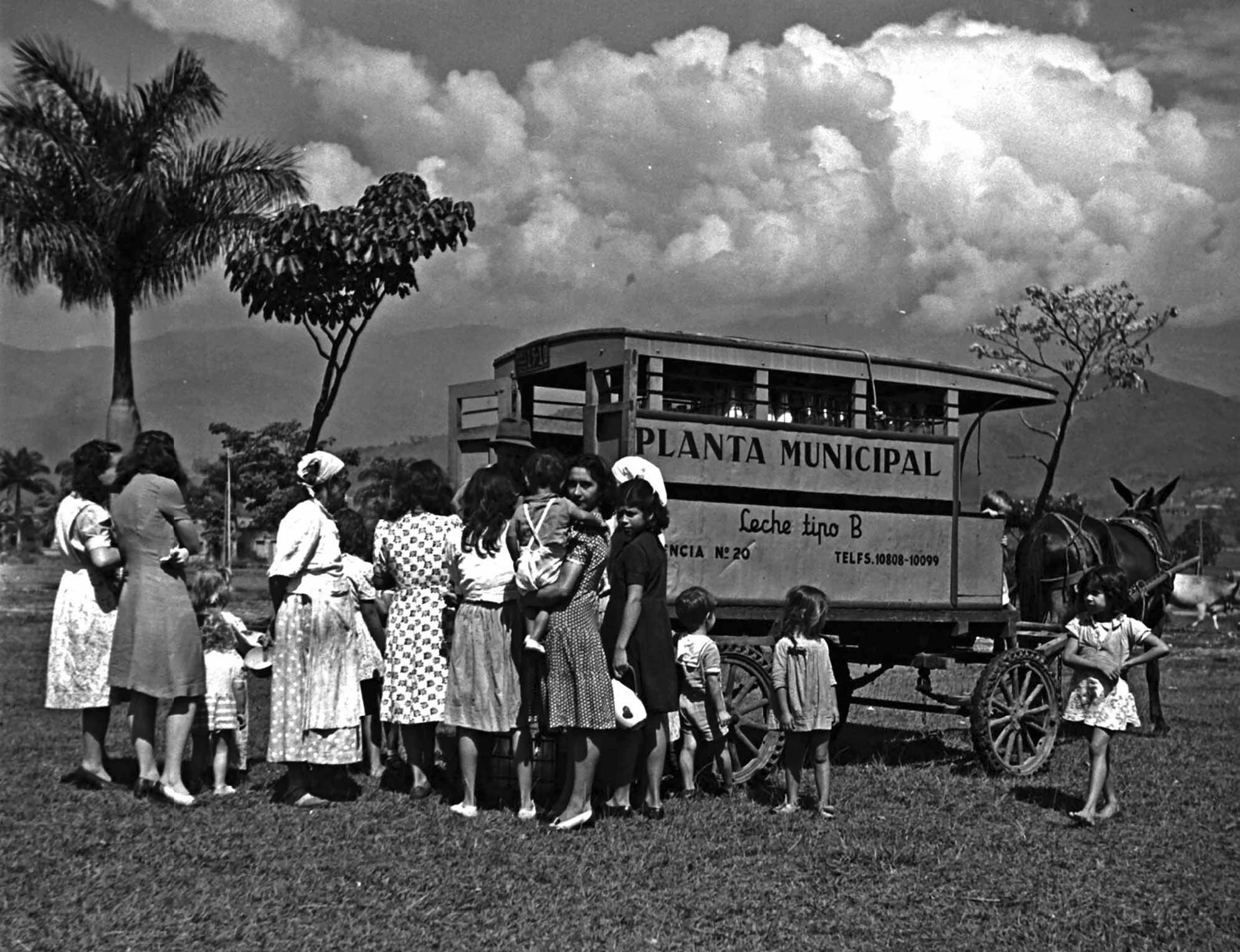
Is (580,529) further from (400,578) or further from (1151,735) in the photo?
(1151,735)

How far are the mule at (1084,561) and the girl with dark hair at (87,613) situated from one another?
762cm

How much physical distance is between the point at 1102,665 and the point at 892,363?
279 centimetres

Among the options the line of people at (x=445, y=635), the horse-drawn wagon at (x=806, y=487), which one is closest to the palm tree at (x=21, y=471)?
the horse-drawn wagon at (x=806, y=487)

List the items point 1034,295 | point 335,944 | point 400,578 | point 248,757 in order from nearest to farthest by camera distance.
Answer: point 335,944 → point 400,578 → point 248,757 → point 1034,295

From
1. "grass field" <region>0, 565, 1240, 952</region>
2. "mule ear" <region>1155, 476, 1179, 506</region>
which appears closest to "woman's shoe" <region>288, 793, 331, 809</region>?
"grass field" <region>0, 565, 1240, 952</region>

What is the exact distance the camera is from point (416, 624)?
7.63 metres

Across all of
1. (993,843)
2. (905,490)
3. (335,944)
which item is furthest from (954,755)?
(335,944)

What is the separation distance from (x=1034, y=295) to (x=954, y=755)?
981 inches

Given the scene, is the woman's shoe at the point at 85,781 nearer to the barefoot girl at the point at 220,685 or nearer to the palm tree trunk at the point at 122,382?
the barefoot girl at the point at 220,685

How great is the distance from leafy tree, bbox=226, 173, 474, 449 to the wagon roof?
5684mm

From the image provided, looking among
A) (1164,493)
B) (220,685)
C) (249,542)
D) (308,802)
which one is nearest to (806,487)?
(308,802)

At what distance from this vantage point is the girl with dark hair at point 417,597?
761 cm

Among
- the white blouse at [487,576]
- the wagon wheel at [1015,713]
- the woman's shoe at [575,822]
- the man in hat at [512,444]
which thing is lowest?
the woman's shoe at [575,822]

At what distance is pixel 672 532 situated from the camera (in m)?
8.29
